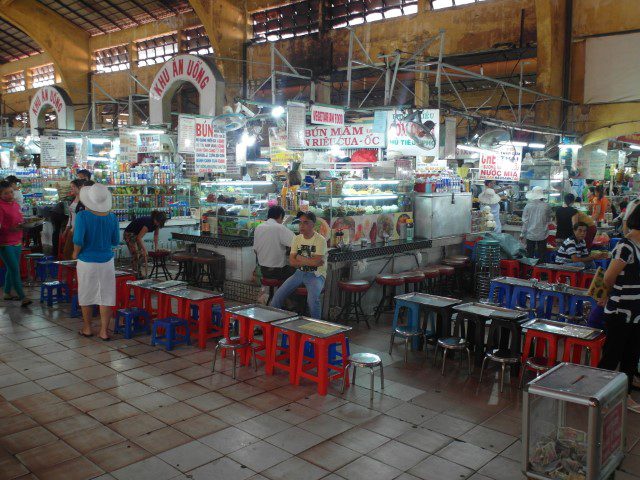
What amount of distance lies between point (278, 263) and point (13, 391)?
11.1 ft

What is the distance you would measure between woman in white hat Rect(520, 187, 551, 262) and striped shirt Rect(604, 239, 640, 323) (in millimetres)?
5454

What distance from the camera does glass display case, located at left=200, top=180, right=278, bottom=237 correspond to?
909 cm

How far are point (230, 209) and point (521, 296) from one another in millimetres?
4876

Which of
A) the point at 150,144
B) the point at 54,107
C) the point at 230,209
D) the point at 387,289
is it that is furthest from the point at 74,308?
the point at 150,144

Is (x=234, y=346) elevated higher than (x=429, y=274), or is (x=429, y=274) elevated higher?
(x=429, y=274)

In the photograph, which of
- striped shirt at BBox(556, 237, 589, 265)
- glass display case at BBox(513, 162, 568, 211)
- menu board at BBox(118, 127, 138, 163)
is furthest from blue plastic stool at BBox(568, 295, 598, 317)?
menu board at BBox(118, 127, 138, 163)

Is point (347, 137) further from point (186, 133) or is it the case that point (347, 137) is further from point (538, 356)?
point (538, 356)

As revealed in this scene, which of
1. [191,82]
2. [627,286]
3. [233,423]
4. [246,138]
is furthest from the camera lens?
[246,138]

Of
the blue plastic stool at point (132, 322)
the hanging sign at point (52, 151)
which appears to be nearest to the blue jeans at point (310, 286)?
the blue plastic stool at point (132, 322)

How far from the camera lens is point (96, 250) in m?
6.48

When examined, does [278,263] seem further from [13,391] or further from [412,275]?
[13,391]

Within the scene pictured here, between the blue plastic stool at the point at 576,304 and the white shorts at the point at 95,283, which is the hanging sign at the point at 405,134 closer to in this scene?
the blue plastic stool at the point at 576,304

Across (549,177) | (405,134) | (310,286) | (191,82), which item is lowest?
(310,286)

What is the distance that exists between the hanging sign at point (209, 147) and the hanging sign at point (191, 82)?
596mm
